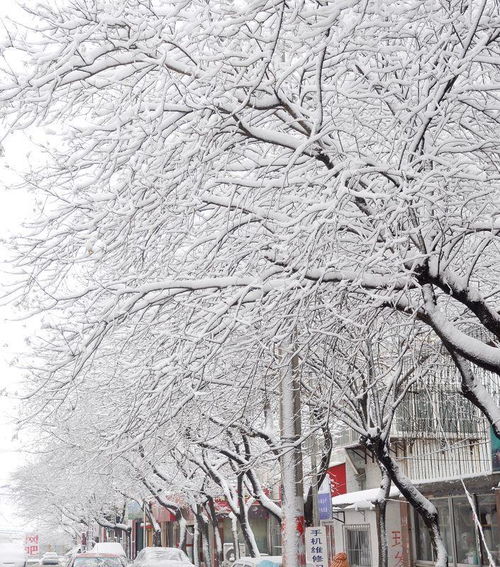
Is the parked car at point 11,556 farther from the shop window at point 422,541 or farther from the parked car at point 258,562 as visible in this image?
the shop window at point 422,541

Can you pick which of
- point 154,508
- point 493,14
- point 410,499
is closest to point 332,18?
point 493,14

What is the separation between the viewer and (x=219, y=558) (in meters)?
30.0

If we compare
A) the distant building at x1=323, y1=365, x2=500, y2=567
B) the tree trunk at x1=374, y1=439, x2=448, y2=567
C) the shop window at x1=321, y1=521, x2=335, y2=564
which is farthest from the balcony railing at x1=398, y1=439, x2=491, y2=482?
the shop window at x1=321, y1=521, x2=335, y2=564

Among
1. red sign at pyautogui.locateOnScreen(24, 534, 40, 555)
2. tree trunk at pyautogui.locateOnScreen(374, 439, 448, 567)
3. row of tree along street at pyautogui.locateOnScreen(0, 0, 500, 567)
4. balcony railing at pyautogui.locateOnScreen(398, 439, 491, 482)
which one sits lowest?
red sign at pyautogui.locateOnScreen(24, 534, 40, 555)

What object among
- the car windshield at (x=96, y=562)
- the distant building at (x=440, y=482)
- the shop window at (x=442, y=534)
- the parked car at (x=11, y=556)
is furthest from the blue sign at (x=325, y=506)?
the parked car at (x=11, y=556)

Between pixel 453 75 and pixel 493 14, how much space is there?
1.66 metres

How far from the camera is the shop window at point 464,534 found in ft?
64.5

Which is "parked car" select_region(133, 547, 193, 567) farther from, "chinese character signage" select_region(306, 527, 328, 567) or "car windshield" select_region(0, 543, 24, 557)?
"chinese character signage" select_region(306, 527, 328, 567)

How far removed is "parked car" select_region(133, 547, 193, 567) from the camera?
23875 millimetres

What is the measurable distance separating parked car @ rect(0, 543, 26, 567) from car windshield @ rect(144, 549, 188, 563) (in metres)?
8.39

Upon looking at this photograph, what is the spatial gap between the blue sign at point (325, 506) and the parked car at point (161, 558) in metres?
8.67

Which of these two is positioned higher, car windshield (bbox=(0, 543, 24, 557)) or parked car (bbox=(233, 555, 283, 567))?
car windshield (bbox=(0, 543, 24, 557))

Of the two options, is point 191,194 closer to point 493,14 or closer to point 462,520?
point 493,14

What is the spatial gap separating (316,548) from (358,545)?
13.8 m
